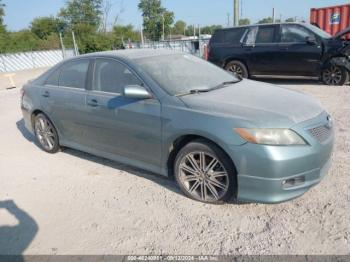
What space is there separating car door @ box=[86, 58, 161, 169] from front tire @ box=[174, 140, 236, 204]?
342mm

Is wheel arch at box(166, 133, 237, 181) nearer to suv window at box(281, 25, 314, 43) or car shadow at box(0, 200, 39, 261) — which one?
car shadow at box(0, 200, 39, 261)

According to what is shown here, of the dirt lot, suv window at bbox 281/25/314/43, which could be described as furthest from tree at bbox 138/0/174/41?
the dirt lot

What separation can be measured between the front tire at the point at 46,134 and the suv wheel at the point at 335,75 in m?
7.24

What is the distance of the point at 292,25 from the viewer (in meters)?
9.13

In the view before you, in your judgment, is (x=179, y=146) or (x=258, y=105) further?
(x=179, y=146)

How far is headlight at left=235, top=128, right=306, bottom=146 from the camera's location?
2.89 meters

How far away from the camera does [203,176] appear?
3371mm

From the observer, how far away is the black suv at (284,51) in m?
8.70

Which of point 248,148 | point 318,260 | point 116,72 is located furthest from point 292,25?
point 318,260

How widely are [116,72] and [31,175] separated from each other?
6.24 feet

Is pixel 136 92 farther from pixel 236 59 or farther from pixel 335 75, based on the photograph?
pixel 335 75

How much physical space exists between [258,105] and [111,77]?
6.18 ft

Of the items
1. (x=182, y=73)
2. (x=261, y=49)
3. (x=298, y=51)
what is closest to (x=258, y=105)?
(x=182, y=73)

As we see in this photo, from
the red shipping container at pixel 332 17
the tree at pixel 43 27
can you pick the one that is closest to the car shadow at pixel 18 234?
the red shipping container at pixel 332 17
